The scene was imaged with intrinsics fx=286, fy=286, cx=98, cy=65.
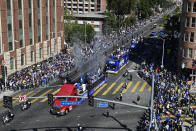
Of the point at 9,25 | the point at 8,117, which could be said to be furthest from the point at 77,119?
the point at 9,25

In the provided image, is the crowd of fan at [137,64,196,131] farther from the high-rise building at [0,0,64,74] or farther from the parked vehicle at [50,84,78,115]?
the high-rise building at [0,0,64,74]

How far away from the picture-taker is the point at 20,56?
184 feet

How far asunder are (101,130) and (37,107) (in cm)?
1128

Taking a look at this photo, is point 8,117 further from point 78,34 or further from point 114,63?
point 78,34

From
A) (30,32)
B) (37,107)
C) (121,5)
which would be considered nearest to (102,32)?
(121,5)

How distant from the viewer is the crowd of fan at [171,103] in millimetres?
33188

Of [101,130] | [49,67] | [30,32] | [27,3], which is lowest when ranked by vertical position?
[101,130]

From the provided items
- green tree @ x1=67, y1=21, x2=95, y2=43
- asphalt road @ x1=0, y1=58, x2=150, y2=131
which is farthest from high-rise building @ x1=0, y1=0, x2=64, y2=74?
asphalt road @ x1=0, y1=58, x2=150, y2=131

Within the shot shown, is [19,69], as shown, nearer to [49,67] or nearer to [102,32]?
[49,67]

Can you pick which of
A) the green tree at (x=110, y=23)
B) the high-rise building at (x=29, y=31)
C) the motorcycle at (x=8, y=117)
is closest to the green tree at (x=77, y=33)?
the high-rise building at (x=29, y=31)

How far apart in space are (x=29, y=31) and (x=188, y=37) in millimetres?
31457

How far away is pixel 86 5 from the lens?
137 metres

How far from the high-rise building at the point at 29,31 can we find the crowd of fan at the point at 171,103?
85.0 feet

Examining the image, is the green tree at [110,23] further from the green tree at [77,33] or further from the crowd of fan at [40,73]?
the crowd of fan at [40,73]
